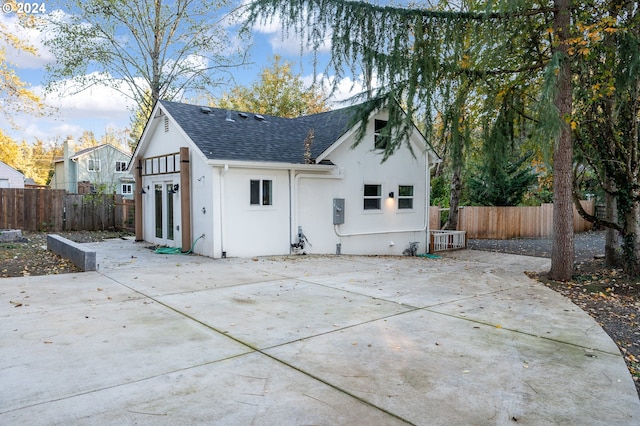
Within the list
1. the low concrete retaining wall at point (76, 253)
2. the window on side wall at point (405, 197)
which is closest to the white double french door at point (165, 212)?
the low concrete retaining wall at point (76, 253)

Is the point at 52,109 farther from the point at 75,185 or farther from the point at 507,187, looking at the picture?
the point at 507,187

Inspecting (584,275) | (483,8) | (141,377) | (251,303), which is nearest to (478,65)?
(483,8)

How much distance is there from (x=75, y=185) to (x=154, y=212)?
26.4 m

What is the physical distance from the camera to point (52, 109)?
66.7ft

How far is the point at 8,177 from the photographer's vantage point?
99.6 ft

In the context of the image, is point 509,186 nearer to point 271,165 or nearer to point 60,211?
point 271,165

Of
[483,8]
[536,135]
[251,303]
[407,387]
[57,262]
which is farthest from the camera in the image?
[57,262]

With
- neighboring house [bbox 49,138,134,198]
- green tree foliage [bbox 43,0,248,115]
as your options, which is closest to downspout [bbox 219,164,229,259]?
green tree foliage [bbox 43,0,248,115]

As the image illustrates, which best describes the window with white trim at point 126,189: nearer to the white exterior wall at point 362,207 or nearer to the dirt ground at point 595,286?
the dirt ground at point 595,286

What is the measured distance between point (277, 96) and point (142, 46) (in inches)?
437

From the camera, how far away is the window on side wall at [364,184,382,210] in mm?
14129

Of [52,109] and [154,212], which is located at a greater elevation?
[52,109]

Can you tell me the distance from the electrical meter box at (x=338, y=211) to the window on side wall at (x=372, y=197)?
127 cm

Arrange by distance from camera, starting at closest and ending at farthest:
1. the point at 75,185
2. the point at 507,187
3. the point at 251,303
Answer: the point at 251,303 → the point at 507,187 → the point at 75,185
